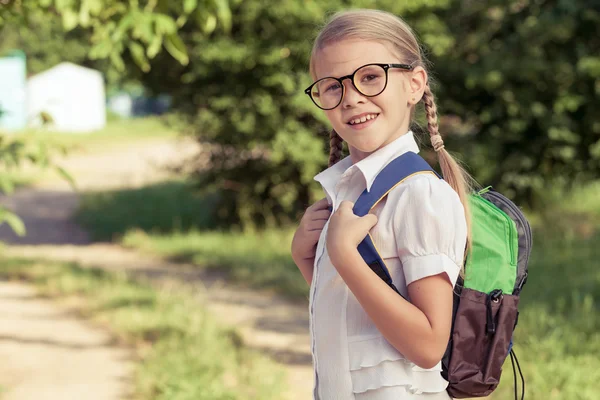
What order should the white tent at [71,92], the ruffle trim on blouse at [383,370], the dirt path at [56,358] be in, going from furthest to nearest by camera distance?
the white tent at [71,92]
the dirt path at [56,358]
the ruffle trim on blouse at [383,370]

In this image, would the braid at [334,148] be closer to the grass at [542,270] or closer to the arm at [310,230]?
the arm at [310,230]

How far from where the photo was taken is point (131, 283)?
7.53 m

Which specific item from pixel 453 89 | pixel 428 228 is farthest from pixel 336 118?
pixel 453 89

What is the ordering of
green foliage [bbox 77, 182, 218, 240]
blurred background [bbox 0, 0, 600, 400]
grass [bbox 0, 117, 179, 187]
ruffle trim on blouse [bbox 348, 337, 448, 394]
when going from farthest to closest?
grass [bbox 0, 117, 179, 187] → green foliage [bbox 77, 182, 218, 240] → blurred background [bbox 0, 0, 600, 400] → ruffle trim on blouse [bbox 348, 337, 448, 394]

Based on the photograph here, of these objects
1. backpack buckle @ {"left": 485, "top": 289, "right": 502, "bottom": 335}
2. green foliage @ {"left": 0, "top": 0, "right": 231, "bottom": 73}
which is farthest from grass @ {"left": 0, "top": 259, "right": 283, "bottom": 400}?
backpack buckle @ {"left": 485, "top": 289, "right": 502, "bottom": 335}

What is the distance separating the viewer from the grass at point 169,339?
14.6 feet

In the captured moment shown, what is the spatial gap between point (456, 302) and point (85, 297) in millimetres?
5705

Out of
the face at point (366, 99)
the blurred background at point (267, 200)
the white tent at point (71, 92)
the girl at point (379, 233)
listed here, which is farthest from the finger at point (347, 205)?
the white tent at point (71, 92)

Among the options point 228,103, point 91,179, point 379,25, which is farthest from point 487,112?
point 91,179

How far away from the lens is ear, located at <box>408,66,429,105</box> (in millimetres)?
1779

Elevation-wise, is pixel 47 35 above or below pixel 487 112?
above

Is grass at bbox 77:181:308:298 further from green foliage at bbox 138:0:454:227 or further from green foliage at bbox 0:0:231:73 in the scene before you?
green foliage at bbox 0:0:231:73

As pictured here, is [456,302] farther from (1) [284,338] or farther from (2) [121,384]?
(1) [284,338]

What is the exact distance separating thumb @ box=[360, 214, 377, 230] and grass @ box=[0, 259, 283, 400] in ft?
9.26
